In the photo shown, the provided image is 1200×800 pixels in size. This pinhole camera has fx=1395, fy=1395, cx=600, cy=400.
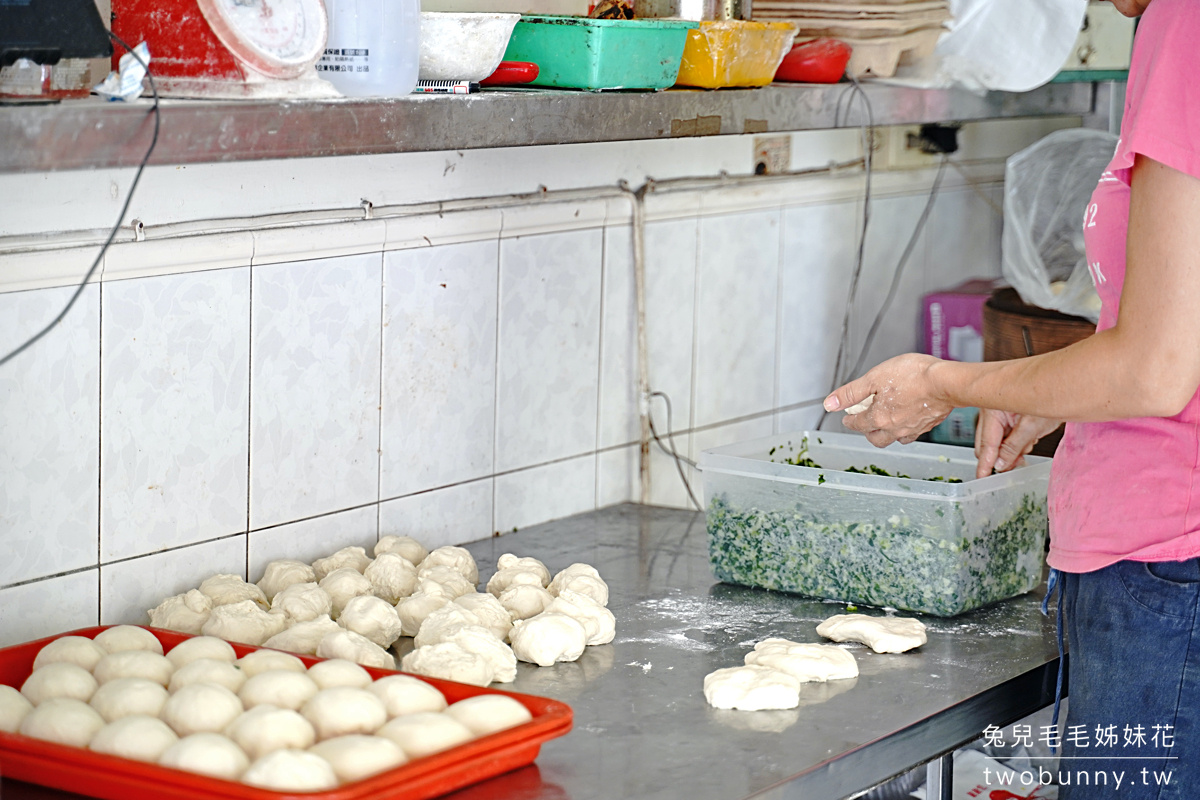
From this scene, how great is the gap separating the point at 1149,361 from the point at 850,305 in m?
1.74

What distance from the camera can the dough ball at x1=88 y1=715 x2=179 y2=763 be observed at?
1.19 meters

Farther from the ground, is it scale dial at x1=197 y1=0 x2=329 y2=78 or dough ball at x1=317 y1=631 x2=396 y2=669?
scale dial at x1=197 y1=0 x2=329 y2=78

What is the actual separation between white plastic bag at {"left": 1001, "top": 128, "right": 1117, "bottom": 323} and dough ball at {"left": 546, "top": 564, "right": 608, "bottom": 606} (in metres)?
1.24

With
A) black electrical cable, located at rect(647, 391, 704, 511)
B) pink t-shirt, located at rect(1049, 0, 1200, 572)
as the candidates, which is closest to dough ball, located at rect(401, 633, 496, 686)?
pink t-shirt, located at rect(1049, 0, 1200, 572)

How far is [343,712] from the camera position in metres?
1.27

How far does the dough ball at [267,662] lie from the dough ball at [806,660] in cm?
54

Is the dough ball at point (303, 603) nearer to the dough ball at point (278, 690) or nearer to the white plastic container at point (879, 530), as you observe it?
the dough ball at point (278, 690)

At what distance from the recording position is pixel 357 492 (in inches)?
79.7

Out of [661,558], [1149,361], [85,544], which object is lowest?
[661,558]

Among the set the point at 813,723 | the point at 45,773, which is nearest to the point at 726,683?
the point at 813,723

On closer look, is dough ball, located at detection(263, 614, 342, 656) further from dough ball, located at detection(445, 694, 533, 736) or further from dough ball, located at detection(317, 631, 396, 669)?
dough ball, located at detection(445, 694, 533, 736)

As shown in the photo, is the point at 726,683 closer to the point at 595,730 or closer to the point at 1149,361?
the point at 595,730

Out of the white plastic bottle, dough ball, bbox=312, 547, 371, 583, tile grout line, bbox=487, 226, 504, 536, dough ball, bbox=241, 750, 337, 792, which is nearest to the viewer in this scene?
dough ball, bbox=241, 750, 337, 792

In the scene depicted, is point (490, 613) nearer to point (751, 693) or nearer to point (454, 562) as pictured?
point (454, 562)
